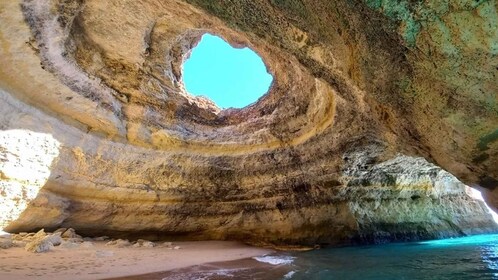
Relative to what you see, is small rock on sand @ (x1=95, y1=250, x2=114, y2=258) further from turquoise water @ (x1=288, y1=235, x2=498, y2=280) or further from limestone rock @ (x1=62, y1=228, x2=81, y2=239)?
turquoise water @ (x1=288, y1=235, x2=498, y2=280)

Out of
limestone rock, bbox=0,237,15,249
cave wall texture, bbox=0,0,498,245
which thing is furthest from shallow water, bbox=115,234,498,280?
limestone rock, bbox=0,237,15,249

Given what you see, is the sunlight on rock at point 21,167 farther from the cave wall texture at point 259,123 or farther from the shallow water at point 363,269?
the shallow water at point 363,269

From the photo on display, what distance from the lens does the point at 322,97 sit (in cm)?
709

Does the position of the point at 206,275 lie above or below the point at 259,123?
below

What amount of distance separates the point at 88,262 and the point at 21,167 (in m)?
2.69

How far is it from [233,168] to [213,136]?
108 cm

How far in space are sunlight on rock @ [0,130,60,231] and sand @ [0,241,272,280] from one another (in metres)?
1.23

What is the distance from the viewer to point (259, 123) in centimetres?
854

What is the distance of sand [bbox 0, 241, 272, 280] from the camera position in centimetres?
384

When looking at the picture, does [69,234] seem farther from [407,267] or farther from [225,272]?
[407,267]

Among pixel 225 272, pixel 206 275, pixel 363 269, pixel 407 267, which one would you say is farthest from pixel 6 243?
pixel 407 267

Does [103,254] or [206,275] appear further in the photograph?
[103,254]

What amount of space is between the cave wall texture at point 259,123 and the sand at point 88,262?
1835 mm

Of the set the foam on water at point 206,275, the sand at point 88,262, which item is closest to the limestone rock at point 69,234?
the sand at point 88,262
